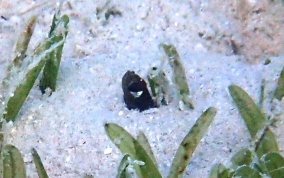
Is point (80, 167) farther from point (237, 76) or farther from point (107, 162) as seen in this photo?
point (237, 76)

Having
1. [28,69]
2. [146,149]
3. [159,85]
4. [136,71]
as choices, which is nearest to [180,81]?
[159,85]

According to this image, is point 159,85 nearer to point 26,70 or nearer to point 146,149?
point 146,149

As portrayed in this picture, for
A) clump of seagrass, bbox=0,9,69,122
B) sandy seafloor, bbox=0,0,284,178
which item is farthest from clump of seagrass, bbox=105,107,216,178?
clump of seagrass, bbox=0,9,69,122

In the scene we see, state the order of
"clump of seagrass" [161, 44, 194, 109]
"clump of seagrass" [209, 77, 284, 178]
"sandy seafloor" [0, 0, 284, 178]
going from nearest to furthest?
"clump of seagrass" [209, 77, 284, 178] < "sandy seafloor" [0, 0, 284, 178] < "clump of seagrass" [161, 44, 194, 109]

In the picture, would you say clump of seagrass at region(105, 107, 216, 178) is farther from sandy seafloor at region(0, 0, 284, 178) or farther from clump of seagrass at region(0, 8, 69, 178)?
clump of seagrass at region(0, 8, 69, 178)

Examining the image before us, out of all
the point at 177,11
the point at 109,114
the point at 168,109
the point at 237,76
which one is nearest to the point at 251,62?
the point at 237,76

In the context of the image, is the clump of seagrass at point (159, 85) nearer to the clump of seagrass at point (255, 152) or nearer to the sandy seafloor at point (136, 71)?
the sandy seafloor at point (136, 71)
